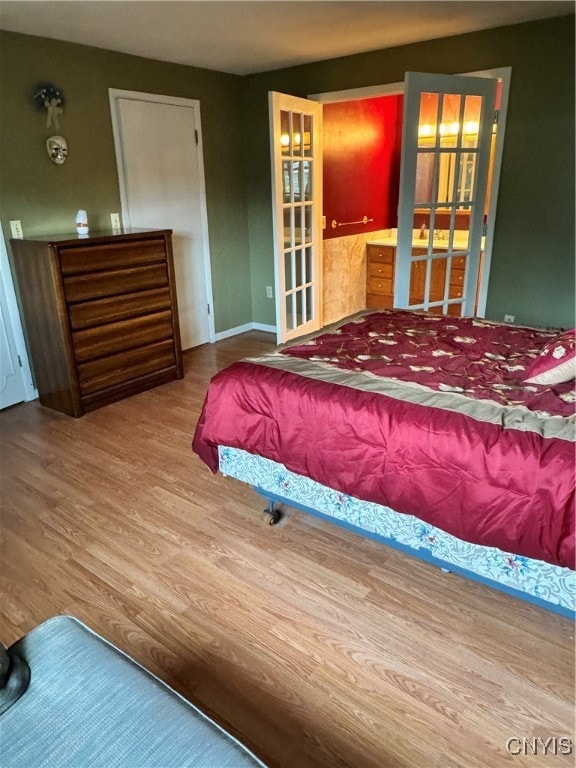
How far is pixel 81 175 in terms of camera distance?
3.59 metres

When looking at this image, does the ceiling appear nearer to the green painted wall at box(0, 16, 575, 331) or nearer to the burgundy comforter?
the green painted wall at box(0, 16, 575, 331)

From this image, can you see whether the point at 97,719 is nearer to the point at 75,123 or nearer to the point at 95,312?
the point at 95,312

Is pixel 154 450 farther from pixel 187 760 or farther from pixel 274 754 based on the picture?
pixel 187 760

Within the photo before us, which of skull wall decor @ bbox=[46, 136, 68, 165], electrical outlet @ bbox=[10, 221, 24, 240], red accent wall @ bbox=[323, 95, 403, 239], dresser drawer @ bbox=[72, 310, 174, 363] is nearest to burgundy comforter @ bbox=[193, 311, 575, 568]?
dresser drawer @ bbox=[72, 310, 174, 363]

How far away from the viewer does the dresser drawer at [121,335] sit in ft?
10.7

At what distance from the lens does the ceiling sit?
2.75m

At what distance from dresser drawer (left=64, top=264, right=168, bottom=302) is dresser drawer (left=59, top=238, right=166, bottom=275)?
0.13 feet

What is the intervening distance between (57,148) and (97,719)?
340cm

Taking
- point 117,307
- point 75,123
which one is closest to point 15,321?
point 117,307

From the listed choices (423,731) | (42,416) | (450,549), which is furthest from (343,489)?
(42,416)

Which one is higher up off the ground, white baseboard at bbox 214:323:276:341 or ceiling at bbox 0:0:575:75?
ceiling at bbox 0:0:575:75

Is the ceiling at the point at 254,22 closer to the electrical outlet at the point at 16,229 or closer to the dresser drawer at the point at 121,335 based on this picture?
the electrical outlet at the point at 16,229

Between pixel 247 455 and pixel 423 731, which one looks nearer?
pixel 423 731

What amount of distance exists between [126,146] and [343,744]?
12.6 feet
